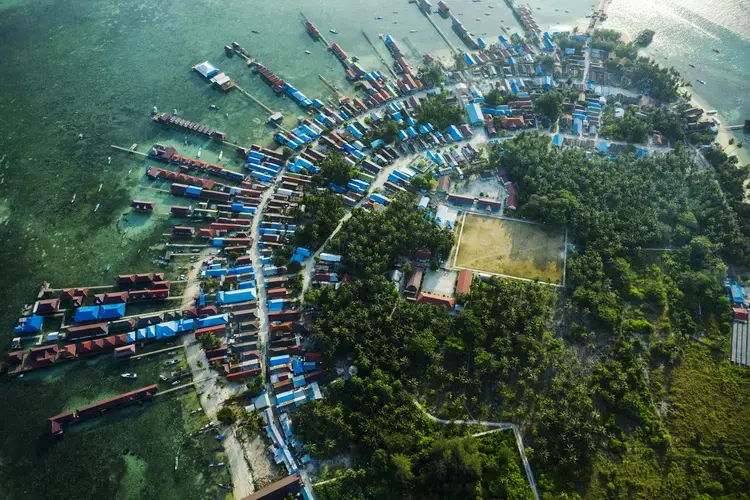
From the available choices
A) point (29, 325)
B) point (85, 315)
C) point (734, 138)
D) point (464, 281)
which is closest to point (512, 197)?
point (464, 281)

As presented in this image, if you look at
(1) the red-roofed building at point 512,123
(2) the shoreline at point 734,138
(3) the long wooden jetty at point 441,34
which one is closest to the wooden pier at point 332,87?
(3) the long wooden jetty at point 441,34

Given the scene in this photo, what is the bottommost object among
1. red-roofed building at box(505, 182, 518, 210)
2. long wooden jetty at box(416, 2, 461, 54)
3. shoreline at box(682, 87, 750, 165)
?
red-roofed building at box(505, 182, 518, 210)

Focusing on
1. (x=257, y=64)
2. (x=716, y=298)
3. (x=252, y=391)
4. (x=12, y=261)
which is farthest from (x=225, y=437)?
(x=257, y=64)

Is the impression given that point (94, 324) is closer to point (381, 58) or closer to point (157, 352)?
point (157, 352)

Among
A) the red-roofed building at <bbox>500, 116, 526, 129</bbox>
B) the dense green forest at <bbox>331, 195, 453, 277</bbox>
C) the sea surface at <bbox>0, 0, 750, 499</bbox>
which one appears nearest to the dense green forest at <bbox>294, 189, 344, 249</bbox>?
the dense green forest at <bbox>331, 195, 453, 277</bbox>

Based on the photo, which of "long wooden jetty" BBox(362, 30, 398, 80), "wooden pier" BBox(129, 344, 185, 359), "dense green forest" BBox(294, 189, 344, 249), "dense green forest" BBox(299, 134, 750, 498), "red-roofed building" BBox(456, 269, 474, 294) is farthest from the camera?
"long wooden jetty" BBox(362, 30, 398, 80)

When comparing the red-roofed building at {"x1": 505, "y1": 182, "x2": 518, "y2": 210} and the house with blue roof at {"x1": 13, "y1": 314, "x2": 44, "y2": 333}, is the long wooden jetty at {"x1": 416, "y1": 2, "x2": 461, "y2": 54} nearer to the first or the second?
the red-roofed building at {"x1": 505, "y1": 182, "x2": 518, "y2": 210}

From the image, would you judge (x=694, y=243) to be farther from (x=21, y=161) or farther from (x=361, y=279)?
(x=21, y=161)

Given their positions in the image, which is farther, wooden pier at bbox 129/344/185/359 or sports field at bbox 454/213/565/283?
sports field at bbox 454/213/565/283

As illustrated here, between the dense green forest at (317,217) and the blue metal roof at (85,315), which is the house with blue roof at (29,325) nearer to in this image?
the blue metal roof at (85,315)
